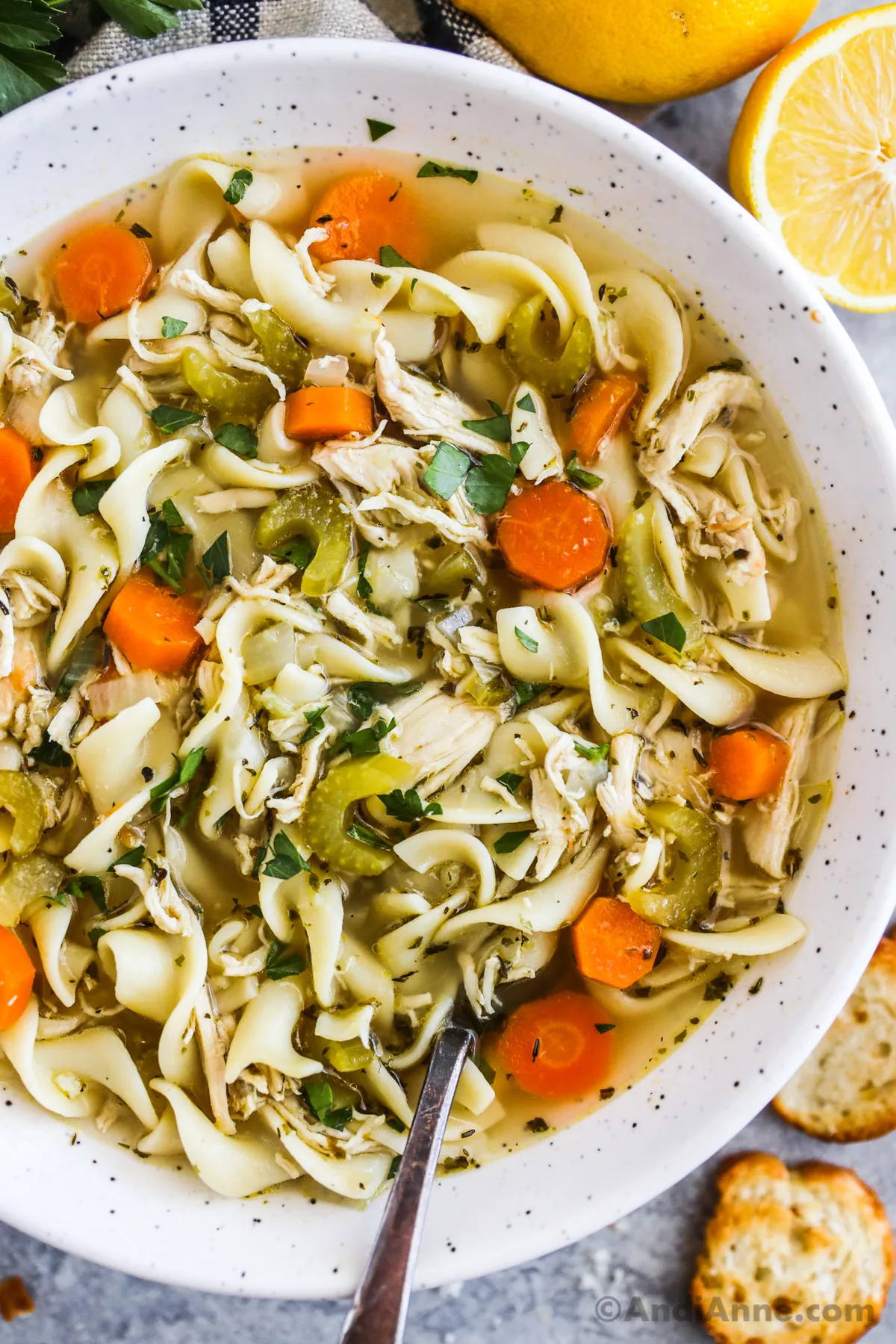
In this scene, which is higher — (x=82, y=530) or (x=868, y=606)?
(x=868, y=606)

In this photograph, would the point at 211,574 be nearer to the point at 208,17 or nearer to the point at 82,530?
the point at 82,530

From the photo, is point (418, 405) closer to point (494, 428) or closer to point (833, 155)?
point (494, 428)

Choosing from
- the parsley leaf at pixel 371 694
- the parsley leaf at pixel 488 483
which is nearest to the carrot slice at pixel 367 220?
the parsley leaf at pixel 488 483

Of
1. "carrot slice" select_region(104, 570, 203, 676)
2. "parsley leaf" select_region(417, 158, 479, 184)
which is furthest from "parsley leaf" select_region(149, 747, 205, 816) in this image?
"parsley leaf" select_region(417, 158, 479, 184)

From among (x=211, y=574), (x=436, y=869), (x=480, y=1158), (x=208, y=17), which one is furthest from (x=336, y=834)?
(x=208, y=17)

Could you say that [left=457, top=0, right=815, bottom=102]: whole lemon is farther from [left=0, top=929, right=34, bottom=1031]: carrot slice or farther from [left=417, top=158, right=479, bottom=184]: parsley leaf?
[left=0, top=929, right=34, bottom=1031]: carrot slice
